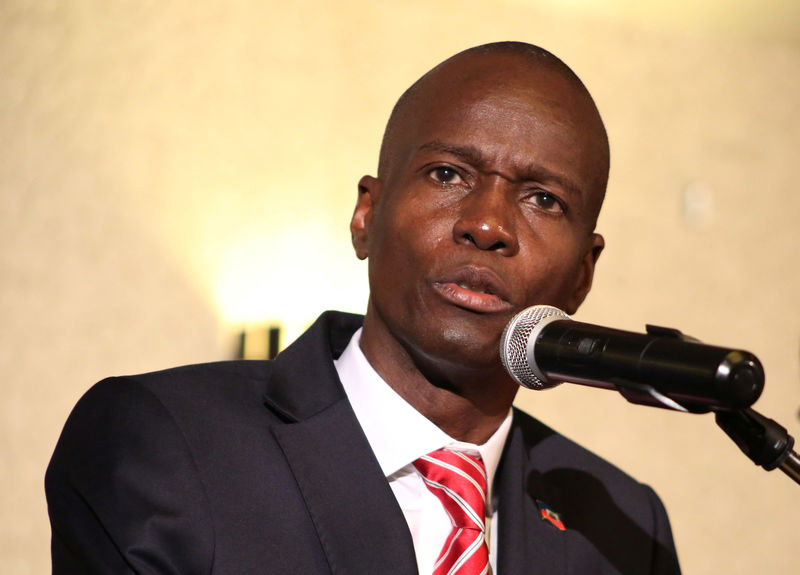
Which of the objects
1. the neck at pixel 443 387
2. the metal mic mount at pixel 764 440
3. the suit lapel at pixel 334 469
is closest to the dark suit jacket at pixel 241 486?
the suit lapel at pixel 334 469

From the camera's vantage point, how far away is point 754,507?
521cm

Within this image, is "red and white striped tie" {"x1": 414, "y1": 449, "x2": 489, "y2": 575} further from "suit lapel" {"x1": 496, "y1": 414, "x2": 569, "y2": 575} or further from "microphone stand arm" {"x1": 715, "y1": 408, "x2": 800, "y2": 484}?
"microphone stand arm" {"x1": 715, "y1": 408, "x2": 800, "y2": 484}

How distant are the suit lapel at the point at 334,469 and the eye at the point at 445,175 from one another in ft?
1.35

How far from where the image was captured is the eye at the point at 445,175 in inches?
76.1

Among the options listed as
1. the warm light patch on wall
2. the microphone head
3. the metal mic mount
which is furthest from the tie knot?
the warm light patch on wall

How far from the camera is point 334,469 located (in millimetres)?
1799

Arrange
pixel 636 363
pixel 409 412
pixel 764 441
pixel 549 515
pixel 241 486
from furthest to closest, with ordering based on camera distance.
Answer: pixel 549 515
pixel 409 412
pixel 241 486
pixel 764 441
pixel 636 363

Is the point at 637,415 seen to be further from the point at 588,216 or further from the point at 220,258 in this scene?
the point at 588,216

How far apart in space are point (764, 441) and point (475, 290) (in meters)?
0.60

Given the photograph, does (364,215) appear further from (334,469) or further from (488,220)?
(334,469)

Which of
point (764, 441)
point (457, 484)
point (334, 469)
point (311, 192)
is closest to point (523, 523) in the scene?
point (457, 484)

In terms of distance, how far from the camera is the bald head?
2023 millimetres

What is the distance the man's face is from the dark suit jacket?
24 centimetres

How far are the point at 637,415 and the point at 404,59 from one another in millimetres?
2076
